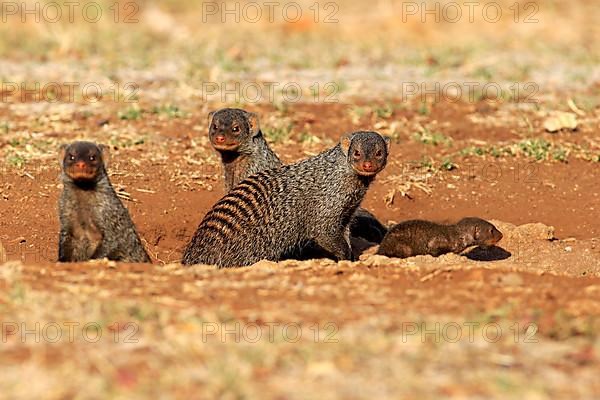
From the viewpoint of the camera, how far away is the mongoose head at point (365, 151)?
Answer: 5.73m

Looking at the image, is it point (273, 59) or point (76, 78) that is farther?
point (273, 59)

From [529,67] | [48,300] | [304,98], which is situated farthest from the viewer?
[529,67]

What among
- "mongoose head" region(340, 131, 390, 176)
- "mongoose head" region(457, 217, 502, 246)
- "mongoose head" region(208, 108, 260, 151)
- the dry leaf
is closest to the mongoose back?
"mongoose head" region(208, 108, 260, 151)

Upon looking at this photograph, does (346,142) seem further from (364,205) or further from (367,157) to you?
(364,205)

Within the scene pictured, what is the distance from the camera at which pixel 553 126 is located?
26.1 ft

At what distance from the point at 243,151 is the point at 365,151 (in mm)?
1047

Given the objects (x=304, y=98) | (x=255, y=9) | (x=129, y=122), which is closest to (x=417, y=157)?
(x=304, y=98)

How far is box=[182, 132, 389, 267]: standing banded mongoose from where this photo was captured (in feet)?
18.4

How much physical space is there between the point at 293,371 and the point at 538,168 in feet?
15.0

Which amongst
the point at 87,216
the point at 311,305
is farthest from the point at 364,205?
the point at 311,305

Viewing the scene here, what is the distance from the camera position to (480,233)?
5.96 metres

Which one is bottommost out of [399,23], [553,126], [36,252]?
[36,252]

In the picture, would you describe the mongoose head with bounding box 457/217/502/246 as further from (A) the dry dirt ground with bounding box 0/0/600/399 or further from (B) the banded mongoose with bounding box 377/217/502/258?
(A) the dry dirt ground with bounding box 0/0/600/399

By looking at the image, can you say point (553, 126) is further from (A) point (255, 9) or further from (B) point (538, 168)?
(A) point (255, 9)
